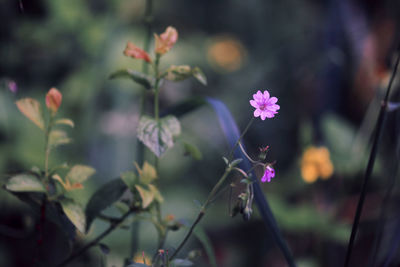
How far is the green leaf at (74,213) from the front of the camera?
0.51 meters

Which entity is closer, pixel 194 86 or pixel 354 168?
pixel 354 168

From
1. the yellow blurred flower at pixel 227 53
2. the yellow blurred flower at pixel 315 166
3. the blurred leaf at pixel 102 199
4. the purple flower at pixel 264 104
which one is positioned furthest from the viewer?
the yellow blurred flower at pixel 227 53

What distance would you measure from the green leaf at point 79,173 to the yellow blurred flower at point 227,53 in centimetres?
174

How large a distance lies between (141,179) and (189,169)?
1.16m

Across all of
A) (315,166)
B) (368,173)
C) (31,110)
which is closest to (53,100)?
(31,110)

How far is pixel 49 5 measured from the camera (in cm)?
169

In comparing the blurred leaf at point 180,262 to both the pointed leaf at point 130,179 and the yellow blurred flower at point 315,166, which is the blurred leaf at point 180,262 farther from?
the yellow blurred flower at point 315,166

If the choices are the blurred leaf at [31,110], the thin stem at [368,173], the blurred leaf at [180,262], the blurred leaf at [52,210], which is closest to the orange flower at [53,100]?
the blurred leaf at [31,110]

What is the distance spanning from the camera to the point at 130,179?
22.0 inches

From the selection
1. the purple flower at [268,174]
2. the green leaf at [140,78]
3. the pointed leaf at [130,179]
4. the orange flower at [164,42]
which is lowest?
the pointed leaf at [130,179]

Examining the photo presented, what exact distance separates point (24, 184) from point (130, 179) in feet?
0.44

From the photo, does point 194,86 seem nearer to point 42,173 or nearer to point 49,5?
point 49,5

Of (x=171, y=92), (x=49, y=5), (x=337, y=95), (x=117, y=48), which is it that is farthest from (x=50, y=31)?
(x=337, y=95)

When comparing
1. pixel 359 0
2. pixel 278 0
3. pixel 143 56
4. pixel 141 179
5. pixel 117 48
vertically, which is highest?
pixel 278 0
